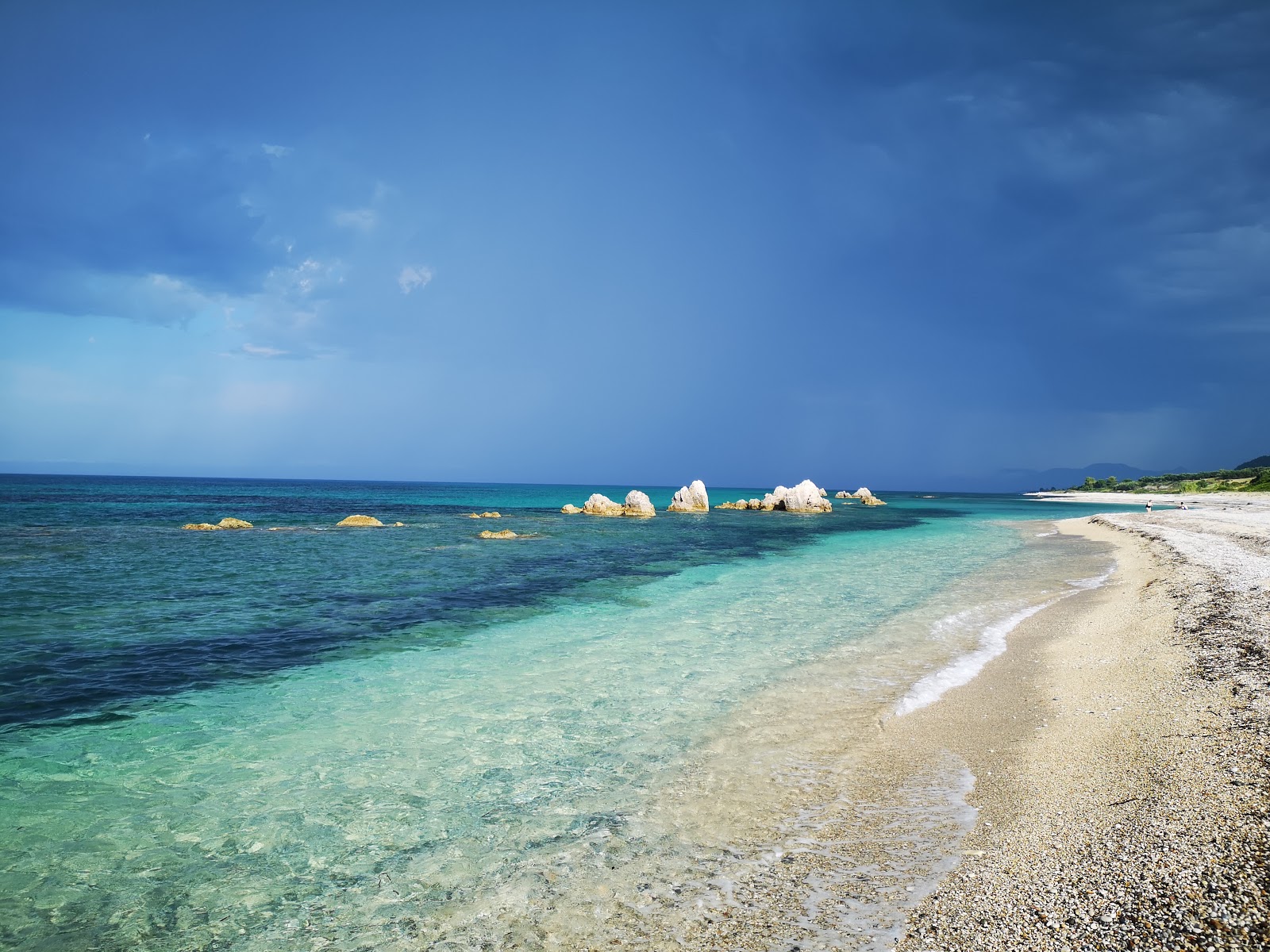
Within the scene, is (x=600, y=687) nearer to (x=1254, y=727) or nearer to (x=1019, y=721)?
(x=1019, y=721)

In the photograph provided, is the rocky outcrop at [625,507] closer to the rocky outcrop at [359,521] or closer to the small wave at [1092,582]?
the rocky outcrop at [359,521]

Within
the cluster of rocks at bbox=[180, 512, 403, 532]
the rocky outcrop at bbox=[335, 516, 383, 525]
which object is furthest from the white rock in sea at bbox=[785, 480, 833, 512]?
the rocky outcrop at bbox=[335, 516, 383, 525]

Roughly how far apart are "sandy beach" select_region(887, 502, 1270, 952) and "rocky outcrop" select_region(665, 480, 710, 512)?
63481 mm

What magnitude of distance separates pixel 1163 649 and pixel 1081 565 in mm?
19554

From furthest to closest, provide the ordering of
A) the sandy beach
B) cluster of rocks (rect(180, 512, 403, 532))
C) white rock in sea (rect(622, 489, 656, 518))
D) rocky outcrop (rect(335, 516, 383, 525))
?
white rock in sea (rect(622, 489, 656, 518)), rocky outcrop (rect(335, 516, 383, 525)), cluster of rocks (rect(180, 512, 403, 532)), the sandy beach

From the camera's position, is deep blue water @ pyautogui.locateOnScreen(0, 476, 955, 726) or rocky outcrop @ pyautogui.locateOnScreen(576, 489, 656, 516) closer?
deep blue water @ pyautogui.locateOnScreen(0, 476, 955, 726)

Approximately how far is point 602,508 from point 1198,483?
429 feet

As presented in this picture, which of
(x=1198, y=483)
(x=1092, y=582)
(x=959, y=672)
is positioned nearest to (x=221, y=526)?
(x=959, y=672)

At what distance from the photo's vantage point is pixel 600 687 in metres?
11.9

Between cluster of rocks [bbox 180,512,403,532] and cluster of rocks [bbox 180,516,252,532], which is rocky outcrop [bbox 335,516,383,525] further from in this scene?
cluster of rocks [bbox 180,516,252,532]

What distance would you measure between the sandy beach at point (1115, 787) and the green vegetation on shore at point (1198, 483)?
108334mm

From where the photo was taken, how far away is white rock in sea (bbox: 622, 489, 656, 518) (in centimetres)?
6575

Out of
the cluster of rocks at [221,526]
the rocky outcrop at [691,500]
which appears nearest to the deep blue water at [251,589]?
the cluster of rocks at [221,526]

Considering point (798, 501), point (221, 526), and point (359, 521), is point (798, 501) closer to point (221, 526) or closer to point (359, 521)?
point (359, 521)
